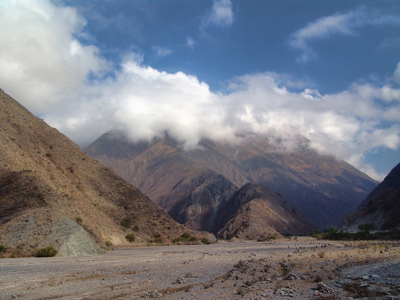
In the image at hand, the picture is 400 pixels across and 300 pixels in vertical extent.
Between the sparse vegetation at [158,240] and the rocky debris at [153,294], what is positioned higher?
the rocky debris at [153,294]

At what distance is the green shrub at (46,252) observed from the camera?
31.6 metres

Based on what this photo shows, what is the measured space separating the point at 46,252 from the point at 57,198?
18090 mm

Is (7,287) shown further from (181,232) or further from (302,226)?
(302,226)

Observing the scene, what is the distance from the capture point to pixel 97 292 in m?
13.6

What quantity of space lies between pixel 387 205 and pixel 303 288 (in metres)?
114

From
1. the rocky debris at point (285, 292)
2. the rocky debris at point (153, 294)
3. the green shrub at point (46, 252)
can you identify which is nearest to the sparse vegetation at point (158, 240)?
the green shrub at point (46, 252)

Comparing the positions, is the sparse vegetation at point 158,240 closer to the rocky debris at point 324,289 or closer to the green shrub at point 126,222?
the green shrub at point 126,222

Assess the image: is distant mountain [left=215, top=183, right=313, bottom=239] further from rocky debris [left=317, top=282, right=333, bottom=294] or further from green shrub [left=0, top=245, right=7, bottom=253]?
rocky debris [left=317, top=282, right=333, bottom=294]

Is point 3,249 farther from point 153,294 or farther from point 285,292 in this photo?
point 285,292

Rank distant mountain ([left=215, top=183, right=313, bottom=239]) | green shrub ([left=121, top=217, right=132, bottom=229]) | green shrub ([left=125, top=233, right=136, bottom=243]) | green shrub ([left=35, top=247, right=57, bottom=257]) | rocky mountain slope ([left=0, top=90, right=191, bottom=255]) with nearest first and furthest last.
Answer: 1. green shrub ([left=35, top=247, right=57, bottom=257])
2. rocky mountain slope ([left=0, top=90, right=191, bottom=255])
3. green shrub ([left=125, top=233, right=136, bottom=243])
4. green shrub ([left=121, top=217, right=132, bottom=229])
5. distant mountain ([left=215, top=183, right=313, bottom=239])

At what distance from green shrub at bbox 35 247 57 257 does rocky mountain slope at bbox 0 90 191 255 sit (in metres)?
1.00

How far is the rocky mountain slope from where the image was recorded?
118 feet

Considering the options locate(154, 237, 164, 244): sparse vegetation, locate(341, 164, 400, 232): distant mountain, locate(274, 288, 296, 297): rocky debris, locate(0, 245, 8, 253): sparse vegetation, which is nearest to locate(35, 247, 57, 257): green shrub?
locate(0, 245, 8, 253): sparse vegetation

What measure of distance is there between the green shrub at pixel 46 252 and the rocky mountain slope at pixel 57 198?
3.26 ft
